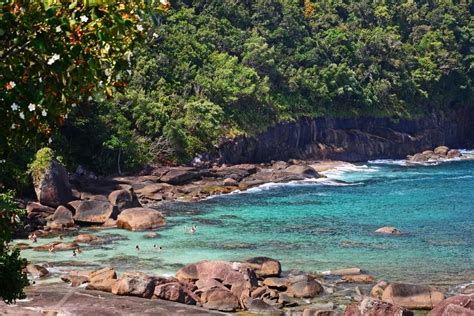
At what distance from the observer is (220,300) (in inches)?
1065

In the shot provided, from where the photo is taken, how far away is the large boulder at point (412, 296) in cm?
2719

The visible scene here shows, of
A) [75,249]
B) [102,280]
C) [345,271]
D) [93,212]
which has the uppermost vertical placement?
[93,212]

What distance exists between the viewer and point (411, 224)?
46156 mm

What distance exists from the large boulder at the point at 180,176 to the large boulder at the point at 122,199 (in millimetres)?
10334

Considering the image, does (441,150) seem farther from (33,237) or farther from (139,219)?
(33,237)

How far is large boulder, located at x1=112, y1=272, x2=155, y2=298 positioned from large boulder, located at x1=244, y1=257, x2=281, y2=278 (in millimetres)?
5795

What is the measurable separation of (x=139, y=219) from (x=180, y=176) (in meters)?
16.0

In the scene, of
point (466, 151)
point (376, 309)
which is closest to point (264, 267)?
point (376, 309)

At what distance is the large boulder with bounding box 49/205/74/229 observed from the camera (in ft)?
140

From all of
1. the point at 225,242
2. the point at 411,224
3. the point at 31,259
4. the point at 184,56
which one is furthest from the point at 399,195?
the point at 31,259

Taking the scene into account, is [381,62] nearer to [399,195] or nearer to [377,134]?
[377,134]

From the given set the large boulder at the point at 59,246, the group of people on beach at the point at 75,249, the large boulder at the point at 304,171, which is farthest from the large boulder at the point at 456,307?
the large boulder at the point at 304,171

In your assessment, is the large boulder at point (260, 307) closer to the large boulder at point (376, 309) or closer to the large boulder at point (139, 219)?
the large boulder at point (376, 309)

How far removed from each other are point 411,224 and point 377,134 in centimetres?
4477
